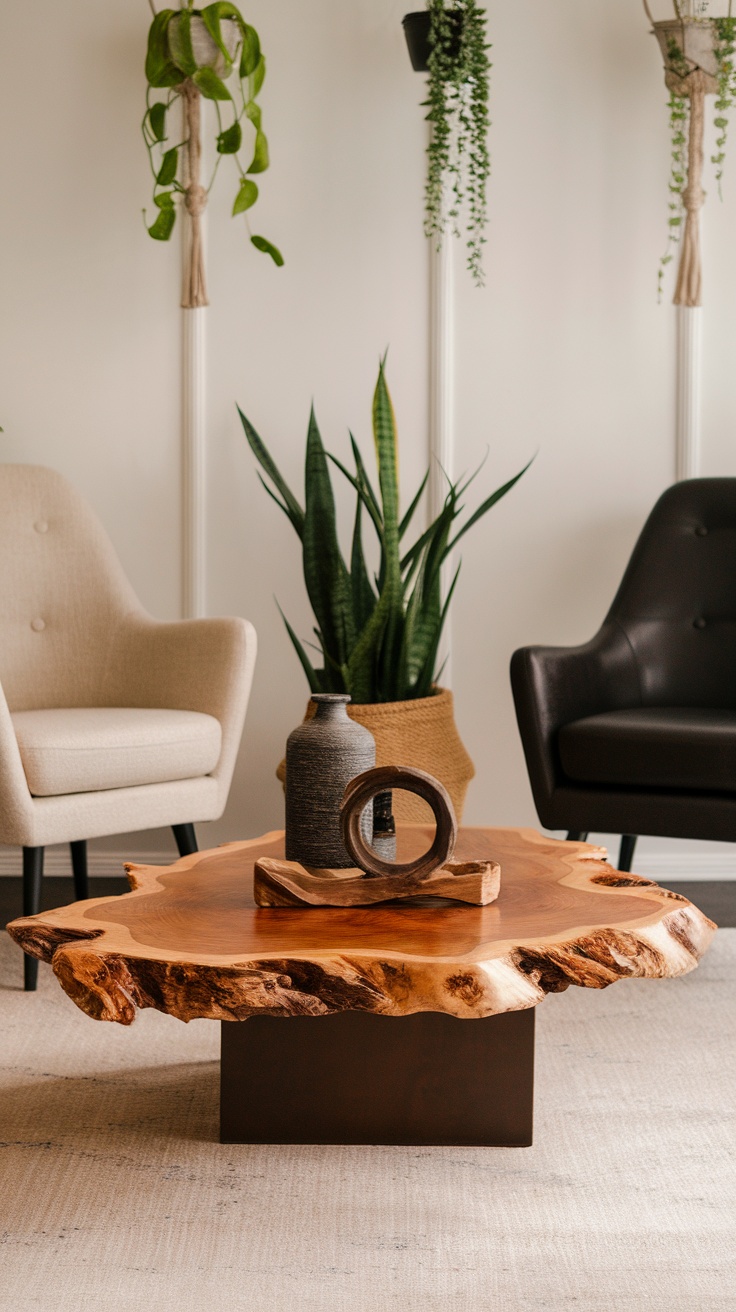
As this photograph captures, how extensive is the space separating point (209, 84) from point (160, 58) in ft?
0.51

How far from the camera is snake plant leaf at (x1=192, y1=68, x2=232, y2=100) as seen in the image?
119 inches

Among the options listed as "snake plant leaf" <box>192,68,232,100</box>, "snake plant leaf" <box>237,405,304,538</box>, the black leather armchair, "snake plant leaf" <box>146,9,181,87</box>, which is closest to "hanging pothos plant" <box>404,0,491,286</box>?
"snake plant leaf" <box>192,68,232,100</box>

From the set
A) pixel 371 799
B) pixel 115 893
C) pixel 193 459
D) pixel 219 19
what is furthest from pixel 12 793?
pixel 219 19

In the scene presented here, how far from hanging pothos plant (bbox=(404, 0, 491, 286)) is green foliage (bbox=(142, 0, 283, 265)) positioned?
42cm

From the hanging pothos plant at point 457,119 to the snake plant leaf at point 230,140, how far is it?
48 centimetres

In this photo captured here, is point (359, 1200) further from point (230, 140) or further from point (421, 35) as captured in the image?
point (421, 35)

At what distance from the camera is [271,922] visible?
1.41 metres

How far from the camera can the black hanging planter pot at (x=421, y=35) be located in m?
3.04

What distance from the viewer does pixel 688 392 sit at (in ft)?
10.7

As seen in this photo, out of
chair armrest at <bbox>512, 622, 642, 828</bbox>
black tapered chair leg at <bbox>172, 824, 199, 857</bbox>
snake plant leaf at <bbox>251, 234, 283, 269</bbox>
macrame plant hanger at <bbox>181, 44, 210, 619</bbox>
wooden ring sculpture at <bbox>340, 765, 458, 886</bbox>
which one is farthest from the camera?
macrame plant hanger at <bbox>181, 44, 210, 619</bbox>

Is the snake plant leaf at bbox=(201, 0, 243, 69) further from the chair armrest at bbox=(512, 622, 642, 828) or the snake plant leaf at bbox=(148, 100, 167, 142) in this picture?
the chair armrest at bbox=(512, 622, 642, 828)

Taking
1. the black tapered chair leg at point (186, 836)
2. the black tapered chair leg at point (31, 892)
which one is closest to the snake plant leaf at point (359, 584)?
the black tapered chair leg at point (186, 836)

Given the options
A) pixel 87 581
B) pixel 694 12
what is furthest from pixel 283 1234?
pixel 694 12

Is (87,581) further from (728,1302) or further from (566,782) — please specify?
(728,1302)
